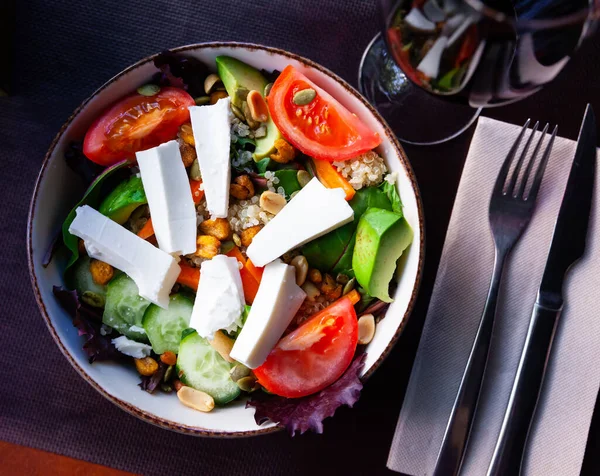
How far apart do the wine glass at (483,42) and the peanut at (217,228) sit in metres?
0.49

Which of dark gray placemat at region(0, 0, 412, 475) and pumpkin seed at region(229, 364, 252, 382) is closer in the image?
pumpkin seed at region(229, 364, 252, 382)

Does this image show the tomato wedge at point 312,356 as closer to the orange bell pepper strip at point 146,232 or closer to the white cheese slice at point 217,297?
the white cheese slice at point 217,297

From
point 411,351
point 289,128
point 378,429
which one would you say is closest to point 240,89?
point 289,128

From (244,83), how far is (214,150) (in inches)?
6.3

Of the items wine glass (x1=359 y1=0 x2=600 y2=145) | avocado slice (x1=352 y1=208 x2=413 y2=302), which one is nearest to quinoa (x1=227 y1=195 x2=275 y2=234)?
avocado slice (x1=352 y1=208 x2=413 y2=302)

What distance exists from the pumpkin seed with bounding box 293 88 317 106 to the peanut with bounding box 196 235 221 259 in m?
0.34

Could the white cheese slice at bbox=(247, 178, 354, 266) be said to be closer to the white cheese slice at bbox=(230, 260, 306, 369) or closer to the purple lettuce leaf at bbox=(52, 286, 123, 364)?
the white cheese slice at bbox=(230, 260, 306, 369)

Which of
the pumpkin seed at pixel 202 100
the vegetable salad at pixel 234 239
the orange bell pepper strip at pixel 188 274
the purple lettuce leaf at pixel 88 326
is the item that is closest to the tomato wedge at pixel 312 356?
the vegetable salad at pixel 234 239

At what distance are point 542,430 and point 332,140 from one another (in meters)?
0.81

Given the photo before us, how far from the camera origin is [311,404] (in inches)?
50.9

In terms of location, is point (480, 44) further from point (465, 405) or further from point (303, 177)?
point (465, 405)

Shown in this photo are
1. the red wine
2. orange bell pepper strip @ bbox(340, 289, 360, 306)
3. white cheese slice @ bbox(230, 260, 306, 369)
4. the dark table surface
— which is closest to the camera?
the red wine

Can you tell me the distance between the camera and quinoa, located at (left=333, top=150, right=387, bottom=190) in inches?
51.6

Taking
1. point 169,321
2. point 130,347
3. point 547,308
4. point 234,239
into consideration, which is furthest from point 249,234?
point 547,308
